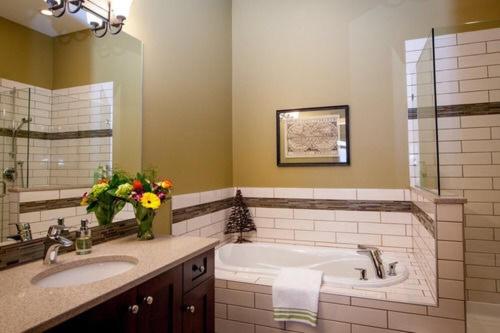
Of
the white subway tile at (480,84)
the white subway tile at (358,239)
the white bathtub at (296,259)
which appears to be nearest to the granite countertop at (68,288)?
the white bathtub at (296,259)

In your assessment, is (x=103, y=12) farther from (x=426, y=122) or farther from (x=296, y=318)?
(x=426, y=122)

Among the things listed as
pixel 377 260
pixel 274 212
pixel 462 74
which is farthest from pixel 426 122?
pixel 274 212

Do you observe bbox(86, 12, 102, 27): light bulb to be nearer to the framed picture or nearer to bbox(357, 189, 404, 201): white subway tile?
the framed picture

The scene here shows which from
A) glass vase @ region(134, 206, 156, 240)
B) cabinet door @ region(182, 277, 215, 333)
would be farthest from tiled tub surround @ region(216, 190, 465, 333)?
glass vase @ region(134, 206, 156, 240)

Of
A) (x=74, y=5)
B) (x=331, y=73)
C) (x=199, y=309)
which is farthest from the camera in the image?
(x=331, y=73)

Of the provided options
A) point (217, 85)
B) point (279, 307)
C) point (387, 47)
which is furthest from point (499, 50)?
point (279, 307)

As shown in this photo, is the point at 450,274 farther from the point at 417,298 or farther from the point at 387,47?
the point at 387,47

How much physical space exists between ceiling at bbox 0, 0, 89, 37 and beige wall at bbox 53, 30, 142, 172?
39 mm

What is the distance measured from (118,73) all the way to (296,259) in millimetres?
2015

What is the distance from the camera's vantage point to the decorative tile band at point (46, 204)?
1.29 metres

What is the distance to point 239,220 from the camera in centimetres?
291

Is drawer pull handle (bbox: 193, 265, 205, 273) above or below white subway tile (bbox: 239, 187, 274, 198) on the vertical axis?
below

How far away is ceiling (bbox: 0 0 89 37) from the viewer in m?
1.28

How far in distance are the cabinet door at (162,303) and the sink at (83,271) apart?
0.56 feet
